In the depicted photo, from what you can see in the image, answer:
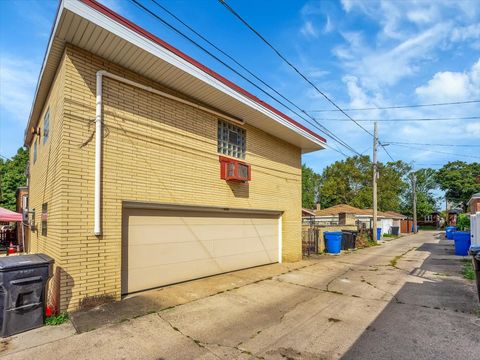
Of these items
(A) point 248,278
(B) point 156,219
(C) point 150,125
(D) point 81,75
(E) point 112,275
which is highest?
(D) point 81,75

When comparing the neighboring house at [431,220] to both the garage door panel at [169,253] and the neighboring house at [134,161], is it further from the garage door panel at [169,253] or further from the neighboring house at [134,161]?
the garage door panel at [169,253]

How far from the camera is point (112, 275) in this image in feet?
19.4

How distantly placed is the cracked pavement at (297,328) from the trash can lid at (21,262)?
103 cm

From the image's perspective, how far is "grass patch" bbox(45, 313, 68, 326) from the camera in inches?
194

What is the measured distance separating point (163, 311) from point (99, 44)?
5.17m

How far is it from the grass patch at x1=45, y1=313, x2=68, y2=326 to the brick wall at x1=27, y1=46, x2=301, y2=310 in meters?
0.19

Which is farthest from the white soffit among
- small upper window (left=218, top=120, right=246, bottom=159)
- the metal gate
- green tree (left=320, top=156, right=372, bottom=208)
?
green tree (left=320, top=156, right=372, bottom=208)

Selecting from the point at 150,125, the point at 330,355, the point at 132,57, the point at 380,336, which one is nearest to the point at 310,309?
the point at 380,336

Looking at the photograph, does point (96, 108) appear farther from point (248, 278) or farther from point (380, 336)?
point (380, 336)

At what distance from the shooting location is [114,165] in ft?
20.2

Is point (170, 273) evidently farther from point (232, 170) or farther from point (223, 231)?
point (232, 170)

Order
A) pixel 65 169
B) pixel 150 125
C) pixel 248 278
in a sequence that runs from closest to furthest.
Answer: pixel 65 169 < pixel 150 125 < pixel 248 278

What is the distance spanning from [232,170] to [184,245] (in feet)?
8.31

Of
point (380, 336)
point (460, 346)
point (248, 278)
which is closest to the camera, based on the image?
point (460, 346)
